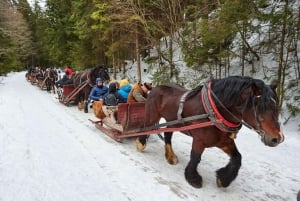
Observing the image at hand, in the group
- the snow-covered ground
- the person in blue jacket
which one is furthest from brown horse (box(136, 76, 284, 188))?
the person in blue jacket

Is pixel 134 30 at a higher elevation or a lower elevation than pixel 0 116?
higher

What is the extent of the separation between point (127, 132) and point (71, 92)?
717cm

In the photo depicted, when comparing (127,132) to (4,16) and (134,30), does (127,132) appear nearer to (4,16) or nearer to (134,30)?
(134,30)

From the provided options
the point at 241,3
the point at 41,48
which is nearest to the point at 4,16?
the point at 241,3

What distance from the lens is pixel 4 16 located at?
27.1 m

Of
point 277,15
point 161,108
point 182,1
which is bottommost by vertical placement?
point 161,108

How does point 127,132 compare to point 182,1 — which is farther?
point 182,1

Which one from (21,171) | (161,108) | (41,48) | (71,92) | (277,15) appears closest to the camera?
(21,171)

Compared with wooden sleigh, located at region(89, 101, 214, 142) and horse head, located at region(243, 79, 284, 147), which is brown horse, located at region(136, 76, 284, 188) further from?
wooden sleigh, located at region(89, 101, 214, 142)

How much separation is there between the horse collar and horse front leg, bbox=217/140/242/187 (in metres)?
0.42

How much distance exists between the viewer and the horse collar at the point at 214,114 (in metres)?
4.13

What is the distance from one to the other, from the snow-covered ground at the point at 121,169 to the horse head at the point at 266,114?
1.06 meters

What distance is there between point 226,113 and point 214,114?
0.51ft

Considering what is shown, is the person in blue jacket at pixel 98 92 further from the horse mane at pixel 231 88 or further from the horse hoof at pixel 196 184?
the horse mane at pixel 231 88
